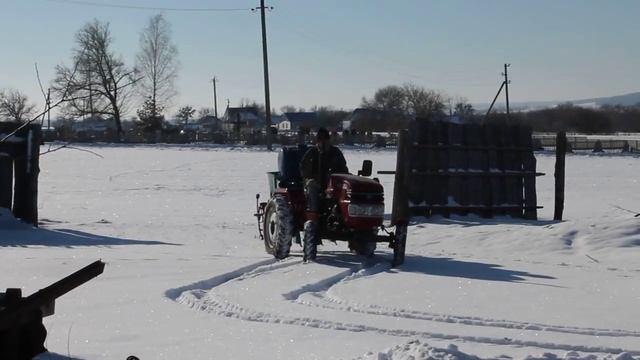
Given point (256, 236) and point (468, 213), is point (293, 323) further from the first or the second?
point (468, 213)

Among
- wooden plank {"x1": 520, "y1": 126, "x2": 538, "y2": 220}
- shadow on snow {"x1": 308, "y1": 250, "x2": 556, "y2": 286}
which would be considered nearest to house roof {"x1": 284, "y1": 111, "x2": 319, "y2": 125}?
wooden plank {"x1": 520, "y1": 126, "x2": 538, "y2": 220}

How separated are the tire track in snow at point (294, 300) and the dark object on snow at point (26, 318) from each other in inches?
80.5

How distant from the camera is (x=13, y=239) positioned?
14.4 m

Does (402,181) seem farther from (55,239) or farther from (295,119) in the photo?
(295,119)

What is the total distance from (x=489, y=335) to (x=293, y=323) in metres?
1.64

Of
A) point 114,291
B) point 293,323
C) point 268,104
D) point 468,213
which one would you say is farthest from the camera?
point 268,104

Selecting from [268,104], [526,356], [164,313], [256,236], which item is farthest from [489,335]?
[268,104]

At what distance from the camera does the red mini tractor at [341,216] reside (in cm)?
1177

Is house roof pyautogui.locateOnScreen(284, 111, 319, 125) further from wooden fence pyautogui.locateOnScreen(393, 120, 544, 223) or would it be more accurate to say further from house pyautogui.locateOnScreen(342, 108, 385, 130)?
wooden fence pyautogui.locateOnScreen(393, 120, 544, 223)

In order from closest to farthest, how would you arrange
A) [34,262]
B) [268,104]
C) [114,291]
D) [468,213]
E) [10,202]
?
[114,291]
[34,262]
[10,202]
[468,213]
[268,104]

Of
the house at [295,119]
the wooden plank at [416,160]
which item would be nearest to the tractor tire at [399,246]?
the wooden plank at [416,160]

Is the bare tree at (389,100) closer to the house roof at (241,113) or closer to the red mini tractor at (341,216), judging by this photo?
the house roof at (241,113)

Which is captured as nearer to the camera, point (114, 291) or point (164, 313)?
point (164, 313)

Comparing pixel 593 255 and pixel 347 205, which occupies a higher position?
pixel 347 205
